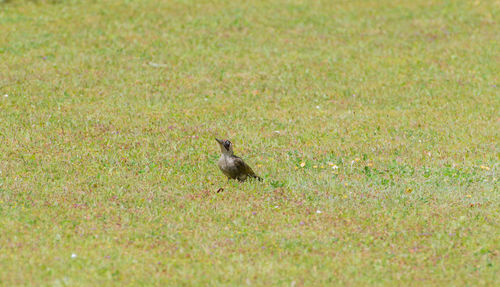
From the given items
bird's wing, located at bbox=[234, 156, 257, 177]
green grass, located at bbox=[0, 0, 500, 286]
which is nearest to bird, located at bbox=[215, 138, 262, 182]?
bird's wing, located at bbox=[234, 156, 257, 177]

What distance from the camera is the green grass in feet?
30.7

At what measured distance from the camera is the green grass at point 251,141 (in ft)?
30.7

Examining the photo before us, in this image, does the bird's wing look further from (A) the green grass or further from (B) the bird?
(A) the green grass

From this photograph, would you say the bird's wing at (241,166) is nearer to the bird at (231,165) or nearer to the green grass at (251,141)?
the bird at (231,165)

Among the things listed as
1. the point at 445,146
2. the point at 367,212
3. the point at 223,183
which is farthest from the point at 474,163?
the point at 223,183

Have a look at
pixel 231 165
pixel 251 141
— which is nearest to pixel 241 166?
pixel 231 165

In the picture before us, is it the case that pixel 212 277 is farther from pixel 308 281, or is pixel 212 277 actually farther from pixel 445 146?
pixel 445 146

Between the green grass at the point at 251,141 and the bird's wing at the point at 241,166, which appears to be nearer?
the green grass at the point at 251,141

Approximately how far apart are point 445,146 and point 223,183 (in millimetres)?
4838

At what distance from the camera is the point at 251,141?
1464cm

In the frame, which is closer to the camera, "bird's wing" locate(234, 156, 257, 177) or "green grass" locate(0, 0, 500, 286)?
"green grass" locate(0, 0, 500, 286)

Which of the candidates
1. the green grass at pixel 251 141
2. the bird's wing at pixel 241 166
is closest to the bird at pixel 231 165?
the bird's wing at pixel 241 166

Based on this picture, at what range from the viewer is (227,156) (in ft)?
38.9

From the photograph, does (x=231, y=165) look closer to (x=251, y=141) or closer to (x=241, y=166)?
(x=241, y=166)
